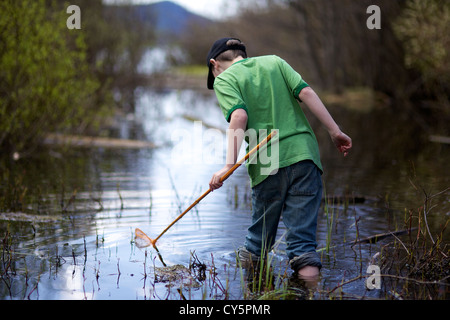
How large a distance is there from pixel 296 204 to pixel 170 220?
1.92 meters

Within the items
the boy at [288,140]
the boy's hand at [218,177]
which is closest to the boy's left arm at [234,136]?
the boy's hand at [218,177]

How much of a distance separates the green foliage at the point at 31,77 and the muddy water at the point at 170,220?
1.87 feet

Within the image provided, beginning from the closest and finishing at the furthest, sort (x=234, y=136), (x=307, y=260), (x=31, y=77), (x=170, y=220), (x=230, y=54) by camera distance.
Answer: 1. (x=234, y=136)
2. (x=307, y=260)
3. (x=230, y=54)
4. (x=170, y=220)
5. (x=31, y=77)

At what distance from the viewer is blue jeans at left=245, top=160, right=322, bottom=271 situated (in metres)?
3.74

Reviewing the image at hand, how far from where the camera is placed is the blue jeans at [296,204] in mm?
3744

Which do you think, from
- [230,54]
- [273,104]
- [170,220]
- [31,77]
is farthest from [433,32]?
[273,104]

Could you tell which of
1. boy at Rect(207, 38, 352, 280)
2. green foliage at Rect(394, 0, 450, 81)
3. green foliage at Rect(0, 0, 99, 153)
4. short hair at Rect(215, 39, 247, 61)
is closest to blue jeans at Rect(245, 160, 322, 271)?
boy at Rect(207, 38, 352, 280)

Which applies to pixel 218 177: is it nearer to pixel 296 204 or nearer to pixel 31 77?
pixel 296 204

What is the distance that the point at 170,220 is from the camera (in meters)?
5.46

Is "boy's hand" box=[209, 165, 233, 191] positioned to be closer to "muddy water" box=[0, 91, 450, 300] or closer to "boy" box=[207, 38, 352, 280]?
"boy" box=[207, 38, 352, 280]

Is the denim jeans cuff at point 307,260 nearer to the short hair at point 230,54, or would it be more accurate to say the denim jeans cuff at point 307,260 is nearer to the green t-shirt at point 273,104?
the green t-shirt at point 273,104

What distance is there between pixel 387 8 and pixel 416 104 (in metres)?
3.47

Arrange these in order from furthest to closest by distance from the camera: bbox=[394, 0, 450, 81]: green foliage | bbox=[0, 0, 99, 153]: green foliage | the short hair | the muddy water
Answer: bbox=[394, 0, 450, 81]: green foliage → bbox=[0, 0, 99, 153]: green foliage → the short hair → the muddy water

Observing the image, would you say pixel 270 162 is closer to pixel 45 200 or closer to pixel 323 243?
pixel 323 243
